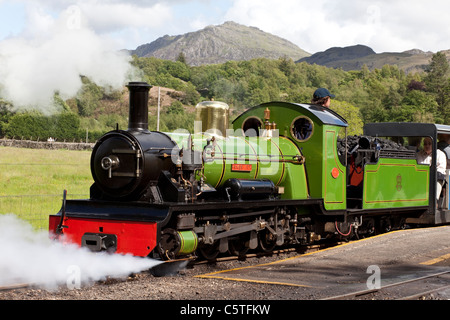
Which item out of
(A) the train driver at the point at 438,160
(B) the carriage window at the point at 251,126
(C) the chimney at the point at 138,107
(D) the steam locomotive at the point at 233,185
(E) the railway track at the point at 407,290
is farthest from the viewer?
(A) the train driver at the point at 438,160

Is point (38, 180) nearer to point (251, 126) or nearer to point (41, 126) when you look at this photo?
point (41, 126)

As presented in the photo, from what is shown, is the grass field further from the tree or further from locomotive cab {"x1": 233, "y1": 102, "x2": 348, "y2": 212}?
the tree

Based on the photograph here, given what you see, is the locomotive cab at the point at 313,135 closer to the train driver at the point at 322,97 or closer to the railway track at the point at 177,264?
the train driver at the point at 322,97

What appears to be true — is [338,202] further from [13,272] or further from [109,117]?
[109,117]

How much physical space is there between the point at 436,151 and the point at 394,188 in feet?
6.59

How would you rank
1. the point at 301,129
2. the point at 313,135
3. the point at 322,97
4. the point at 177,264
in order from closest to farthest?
the point at 177,264
the point at 313,135
the point at 301,129
the point at 322,97

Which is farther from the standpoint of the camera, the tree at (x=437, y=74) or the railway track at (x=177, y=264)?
the tree at (x=437, y=74)

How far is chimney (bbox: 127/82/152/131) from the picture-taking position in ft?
28.8

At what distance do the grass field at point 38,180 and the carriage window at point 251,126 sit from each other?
4.93 m

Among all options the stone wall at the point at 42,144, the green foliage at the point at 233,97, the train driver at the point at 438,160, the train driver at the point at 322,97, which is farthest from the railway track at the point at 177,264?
the stone wall at the point at 42,144

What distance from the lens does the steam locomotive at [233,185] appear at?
329 inches

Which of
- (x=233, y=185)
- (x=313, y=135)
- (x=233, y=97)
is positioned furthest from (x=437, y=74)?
(x=233, y=185)

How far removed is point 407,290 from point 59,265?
4689 millimetres

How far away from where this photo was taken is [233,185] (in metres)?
9.39
